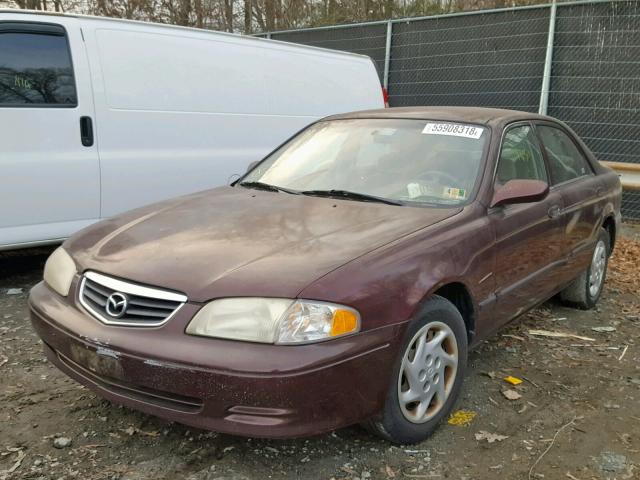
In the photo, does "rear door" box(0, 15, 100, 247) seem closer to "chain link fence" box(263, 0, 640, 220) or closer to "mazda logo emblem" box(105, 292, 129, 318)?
"mazda logo emblem" box(105, 292, 129, 318)

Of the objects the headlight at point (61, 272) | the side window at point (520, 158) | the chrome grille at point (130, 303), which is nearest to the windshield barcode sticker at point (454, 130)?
the side window at point (520, 158)

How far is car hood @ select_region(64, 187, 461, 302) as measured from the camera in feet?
7.95

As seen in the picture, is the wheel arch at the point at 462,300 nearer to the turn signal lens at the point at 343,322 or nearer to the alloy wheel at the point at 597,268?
the turn signal lens at the point at 343,322

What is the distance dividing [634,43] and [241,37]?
201 inches

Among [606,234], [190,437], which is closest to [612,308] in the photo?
[606,234]

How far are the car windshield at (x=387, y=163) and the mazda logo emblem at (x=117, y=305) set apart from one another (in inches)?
53.9

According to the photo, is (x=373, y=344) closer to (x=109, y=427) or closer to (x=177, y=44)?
(x=109, y=427)

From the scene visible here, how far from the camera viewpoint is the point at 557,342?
A: 419cm

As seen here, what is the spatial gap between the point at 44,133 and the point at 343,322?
3357mm

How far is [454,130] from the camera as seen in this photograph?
366 centimetres

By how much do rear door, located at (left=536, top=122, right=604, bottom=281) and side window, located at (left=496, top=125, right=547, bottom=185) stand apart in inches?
5.4

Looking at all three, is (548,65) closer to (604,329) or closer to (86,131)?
(604,329)

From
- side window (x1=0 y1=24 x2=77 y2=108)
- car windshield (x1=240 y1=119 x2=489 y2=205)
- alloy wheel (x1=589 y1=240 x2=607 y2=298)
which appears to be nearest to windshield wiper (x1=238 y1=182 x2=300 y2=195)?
car windshield (x1=240 y1=119 x2=489 y2=205)

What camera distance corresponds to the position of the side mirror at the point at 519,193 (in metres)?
3.28
